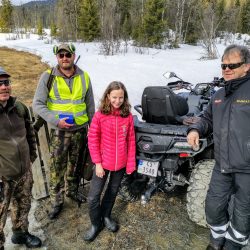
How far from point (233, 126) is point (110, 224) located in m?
1.66

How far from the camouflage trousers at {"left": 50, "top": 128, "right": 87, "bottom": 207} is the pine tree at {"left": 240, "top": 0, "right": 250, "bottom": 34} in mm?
50903

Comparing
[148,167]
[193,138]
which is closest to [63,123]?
[148,167]

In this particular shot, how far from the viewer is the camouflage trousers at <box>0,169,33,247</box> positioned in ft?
8.82

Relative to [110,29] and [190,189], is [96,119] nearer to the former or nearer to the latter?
[190,189]

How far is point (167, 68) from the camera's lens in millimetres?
12867

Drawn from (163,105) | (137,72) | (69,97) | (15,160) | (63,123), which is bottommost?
(137,72)

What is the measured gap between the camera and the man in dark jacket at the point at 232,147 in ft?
8.18

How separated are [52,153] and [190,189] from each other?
1558mm

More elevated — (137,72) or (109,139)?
(109,139)

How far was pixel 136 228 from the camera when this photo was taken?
3330mm

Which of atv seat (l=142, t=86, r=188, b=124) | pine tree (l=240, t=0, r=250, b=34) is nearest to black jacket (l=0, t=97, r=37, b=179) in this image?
atv seat (l=142, t=86, r=188, b=124)

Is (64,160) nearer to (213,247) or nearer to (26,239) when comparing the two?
(26,239)

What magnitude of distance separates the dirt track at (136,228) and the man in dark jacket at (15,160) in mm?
344

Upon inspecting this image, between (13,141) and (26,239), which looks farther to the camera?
(26,239)
